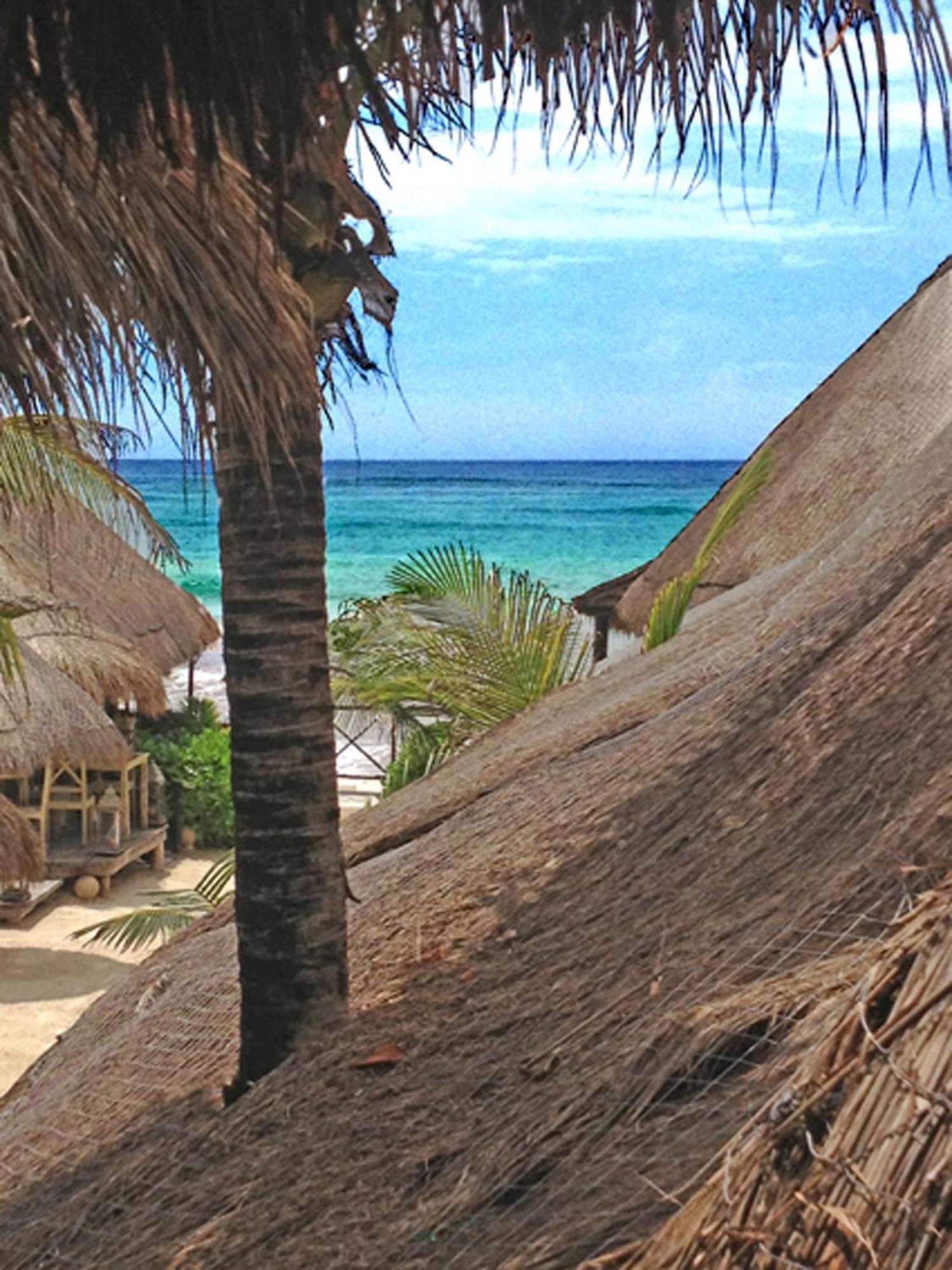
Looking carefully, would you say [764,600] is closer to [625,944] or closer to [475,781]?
[475,781]

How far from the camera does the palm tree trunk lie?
414 centimetres

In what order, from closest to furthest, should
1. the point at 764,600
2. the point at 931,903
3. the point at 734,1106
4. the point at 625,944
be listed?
1. the point at 931,903
2. the point at 734,1106
3. the point at 625,944
4. the point at 764,600

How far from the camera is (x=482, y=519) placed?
65.8m

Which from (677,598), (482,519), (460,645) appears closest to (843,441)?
(677,598)

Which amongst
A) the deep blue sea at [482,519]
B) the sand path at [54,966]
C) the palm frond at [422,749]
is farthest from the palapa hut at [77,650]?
the deep blue sea at [482,519]

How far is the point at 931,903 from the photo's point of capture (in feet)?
7.09

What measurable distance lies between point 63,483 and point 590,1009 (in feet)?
14.9

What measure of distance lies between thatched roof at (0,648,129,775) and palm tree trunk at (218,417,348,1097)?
370 inches

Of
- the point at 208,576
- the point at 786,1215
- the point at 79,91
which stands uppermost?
the point at 79,91

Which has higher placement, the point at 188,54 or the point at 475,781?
the point at 188,54

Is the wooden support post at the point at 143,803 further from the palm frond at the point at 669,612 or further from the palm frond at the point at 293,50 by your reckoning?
the palm frond at the point at 293,50

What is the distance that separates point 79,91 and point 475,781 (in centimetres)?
368

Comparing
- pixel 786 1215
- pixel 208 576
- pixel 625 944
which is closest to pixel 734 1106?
pixel 786 1215

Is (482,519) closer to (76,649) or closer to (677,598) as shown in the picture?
(76,649)
